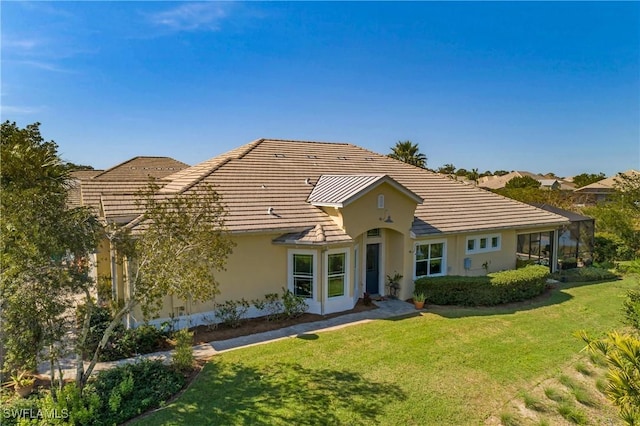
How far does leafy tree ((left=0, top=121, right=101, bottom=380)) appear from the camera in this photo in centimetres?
827

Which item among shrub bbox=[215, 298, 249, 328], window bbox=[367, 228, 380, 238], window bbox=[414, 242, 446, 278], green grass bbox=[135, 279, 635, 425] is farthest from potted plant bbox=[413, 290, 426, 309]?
shrub bbox=[215, 298, 249, 328]

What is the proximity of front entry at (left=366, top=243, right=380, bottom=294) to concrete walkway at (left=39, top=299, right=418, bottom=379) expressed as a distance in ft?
3.69

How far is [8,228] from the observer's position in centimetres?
831

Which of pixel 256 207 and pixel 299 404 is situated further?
pixel 256 207

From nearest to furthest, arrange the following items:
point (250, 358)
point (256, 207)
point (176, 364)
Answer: point (176, 364)
point (250, 358)
point (256, 207)

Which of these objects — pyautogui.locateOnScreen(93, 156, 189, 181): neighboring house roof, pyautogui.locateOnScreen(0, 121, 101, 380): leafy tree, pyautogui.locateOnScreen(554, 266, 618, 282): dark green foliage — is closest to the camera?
pyautogui.locateOnScreen(0, 121, 101, 380): leafy tree

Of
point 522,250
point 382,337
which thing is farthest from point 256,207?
point 522,250

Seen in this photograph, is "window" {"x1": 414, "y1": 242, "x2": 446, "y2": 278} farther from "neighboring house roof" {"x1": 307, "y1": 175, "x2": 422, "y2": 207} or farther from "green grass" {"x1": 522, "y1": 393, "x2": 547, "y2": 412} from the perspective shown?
"green grass" {"x1": 522, "y1": 393, "x2": 547, "y2": 412}

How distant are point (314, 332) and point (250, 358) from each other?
3.14 meters

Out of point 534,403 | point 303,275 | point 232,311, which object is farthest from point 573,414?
point 232,311

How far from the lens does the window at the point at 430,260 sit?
64.8 feet

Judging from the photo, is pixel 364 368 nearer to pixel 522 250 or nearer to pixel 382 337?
pixel 382 337

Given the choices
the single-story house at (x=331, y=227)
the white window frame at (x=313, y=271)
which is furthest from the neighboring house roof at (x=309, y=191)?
the white window frame at (x=313, y=271)

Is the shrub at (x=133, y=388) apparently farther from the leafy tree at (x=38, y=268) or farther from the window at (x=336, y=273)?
the window at (x=336, y=273)
